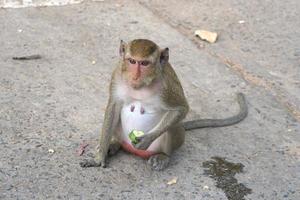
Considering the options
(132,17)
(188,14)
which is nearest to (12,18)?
(132,17)

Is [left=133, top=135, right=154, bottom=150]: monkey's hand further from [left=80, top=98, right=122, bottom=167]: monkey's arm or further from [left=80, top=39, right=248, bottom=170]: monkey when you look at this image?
[left=80, top=98, right=122, bottom=167]: monkey's arm

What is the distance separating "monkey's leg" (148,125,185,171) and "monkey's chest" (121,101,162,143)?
4.4 inches

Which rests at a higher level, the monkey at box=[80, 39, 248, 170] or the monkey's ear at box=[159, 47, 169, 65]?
the monkey's ear at box=[159, 47, 169, 65]

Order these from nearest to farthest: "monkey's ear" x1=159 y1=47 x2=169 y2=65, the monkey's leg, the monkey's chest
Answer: "monkey's ear" x1=159 y1=47 x2=169 y2=65
the monkey's chest
the monkey's leg

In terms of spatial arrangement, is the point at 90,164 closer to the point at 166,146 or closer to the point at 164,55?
the point at 166,146

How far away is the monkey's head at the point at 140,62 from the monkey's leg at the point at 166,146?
40cm

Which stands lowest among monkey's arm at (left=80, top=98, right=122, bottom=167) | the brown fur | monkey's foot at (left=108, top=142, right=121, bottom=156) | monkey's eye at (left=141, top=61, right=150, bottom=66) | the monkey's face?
monkey's foot at (left=108, top=142, right=121, bottom=156)

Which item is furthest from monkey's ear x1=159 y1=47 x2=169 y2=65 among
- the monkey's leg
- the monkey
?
the monkey's leg

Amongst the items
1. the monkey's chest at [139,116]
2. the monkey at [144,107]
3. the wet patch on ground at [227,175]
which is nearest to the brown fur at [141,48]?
the monkey at [144,107]

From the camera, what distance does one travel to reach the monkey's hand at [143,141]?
11.2 ft

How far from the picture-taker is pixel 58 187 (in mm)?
3391

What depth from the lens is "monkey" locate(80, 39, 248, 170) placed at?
328 cm

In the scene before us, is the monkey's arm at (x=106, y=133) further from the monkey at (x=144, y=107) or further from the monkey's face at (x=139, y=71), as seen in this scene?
the monkey's face at (x=139, y=71)

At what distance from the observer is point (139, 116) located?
3490 millimetres
